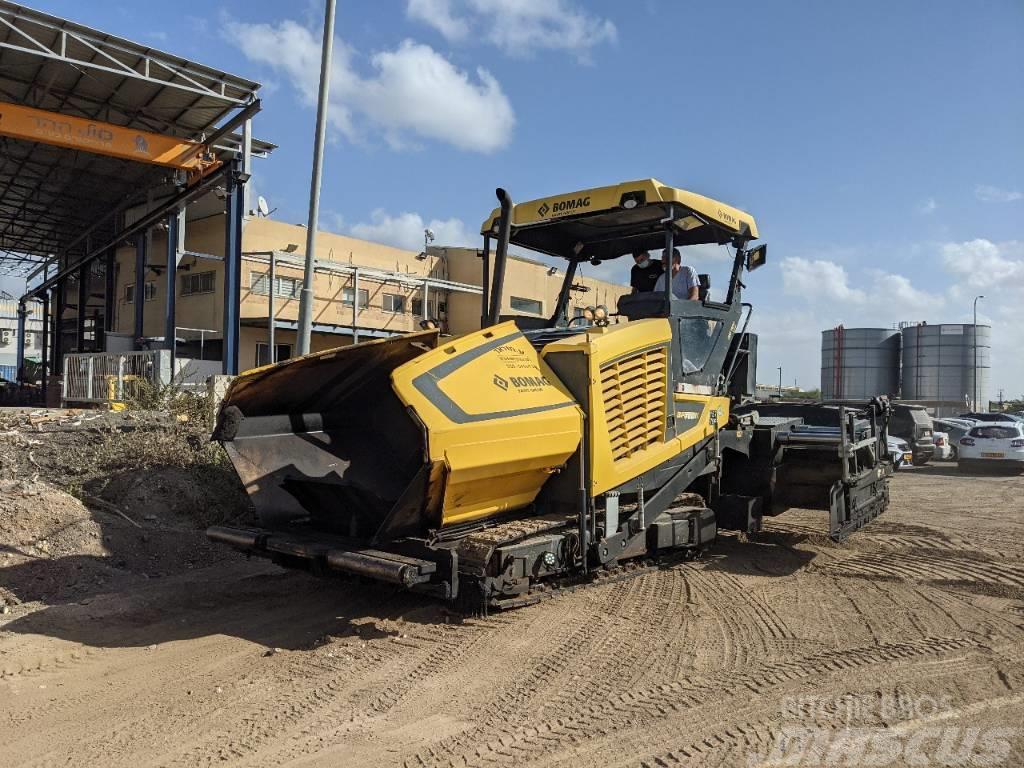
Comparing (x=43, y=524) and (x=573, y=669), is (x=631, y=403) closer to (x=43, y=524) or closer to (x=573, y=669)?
(x=573, y=669)

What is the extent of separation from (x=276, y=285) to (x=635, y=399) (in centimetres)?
1807

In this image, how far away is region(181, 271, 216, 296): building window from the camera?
21922 mm

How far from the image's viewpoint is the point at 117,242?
21.9 m

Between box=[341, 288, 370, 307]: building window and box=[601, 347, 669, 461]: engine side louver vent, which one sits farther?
box=[341, 288, 370, 307]: building window

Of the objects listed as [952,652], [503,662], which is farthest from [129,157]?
[952,652]

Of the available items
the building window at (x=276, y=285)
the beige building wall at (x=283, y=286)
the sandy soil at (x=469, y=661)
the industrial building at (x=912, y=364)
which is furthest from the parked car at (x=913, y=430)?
the building window at (x=276, y=285)

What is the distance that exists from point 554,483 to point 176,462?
194 inches

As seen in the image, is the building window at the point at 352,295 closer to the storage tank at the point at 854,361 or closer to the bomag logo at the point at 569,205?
the storage tank at the point at 854,361

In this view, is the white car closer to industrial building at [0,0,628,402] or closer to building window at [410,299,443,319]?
industrial building at [0,0,628,402]

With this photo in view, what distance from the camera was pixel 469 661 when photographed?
429 centimetres

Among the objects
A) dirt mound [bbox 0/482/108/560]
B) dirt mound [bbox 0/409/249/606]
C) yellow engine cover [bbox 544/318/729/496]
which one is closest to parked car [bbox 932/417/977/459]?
yellow engine cover [bbox 544/318/729/496]

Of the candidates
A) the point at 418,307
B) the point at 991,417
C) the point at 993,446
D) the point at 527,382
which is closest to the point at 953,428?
the point at 991,417

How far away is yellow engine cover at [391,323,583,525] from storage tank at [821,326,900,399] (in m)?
25.3

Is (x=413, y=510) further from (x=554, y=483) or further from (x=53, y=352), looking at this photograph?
(x=53, y=352)
